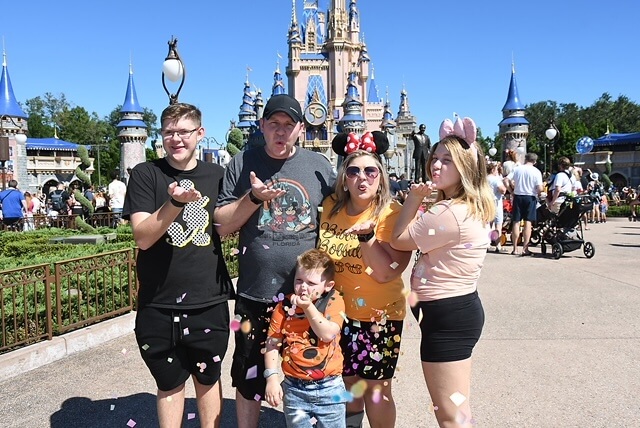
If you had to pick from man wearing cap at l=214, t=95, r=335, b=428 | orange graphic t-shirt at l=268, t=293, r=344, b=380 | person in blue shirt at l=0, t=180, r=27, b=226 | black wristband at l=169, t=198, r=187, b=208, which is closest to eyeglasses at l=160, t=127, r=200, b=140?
man wearing cap at l=214, t=95, r=335, b=428

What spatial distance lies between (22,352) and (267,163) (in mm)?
3244

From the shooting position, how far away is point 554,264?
864 cm

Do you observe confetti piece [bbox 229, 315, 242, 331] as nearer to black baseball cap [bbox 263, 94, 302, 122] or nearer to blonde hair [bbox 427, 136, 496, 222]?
black baseball cap [bbox 263, 94, 302, 122]

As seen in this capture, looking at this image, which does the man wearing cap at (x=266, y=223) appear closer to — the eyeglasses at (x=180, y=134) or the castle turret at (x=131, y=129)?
the eyeglasses at (x=180, y=134)

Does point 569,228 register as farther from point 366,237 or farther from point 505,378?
point 366,237

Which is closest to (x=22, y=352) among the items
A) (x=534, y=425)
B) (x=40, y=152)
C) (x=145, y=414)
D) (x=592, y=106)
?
(x=145, y=414)

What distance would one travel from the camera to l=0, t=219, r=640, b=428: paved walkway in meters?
3.30

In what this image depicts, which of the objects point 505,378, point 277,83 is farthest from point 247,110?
point 505,378

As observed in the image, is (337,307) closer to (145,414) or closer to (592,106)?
(145,414)

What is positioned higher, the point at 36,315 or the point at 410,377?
the point at 36,315

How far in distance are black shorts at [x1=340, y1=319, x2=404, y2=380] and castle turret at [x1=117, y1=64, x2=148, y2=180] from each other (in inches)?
1605

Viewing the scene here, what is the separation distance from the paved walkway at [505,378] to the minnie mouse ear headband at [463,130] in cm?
183

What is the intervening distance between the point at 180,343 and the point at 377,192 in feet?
4.35

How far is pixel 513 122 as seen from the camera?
121 feet
